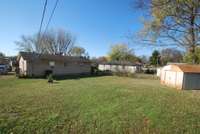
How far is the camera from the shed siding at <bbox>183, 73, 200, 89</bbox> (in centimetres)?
1651

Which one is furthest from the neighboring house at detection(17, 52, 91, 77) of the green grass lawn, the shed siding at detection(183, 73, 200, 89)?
the shed siding at detection(183, 73, 200, 89)

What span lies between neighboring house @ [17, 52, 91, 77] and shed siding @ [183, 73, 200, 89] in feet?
61.9

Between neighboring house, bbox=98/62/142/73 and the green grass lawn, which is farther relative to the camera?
neighboring house, bbox=98/62/142/73

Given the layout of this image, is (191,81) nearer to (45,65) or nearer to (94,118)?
(94,118)

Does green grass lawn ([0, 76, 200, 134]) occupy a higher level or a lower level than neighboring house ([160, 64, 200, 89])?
lower

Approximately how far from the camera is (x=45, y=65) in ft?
86.3

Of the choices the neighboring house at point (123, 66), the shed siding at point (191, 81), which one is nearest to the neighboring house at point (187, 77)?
the shed siding at point (191, 81)

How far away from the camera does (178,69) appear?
57.1 ft

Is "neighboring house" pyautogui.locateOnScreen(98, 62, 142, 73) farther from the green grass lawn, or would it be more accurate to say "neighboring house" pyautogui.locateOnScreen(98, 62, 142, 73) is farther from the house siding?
the green grass lawn

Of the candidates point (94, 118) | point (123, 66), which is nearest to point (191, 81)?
point (94, 118)

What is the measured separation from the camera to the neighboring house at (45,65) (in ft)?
79.9

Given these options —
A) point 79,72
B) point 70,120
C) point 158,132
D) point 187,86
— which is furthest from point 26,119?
point 79,72

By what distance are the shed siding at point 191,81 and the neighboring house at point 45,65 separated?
18.9m

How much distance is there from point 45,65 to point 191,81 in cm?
1984
